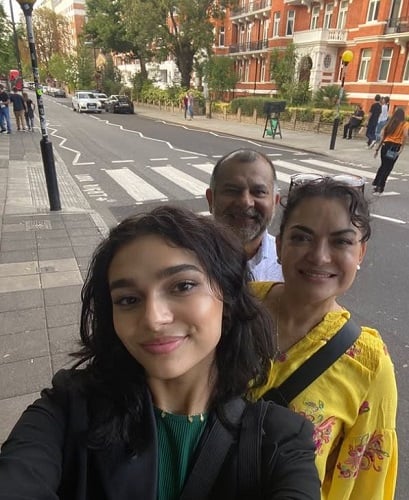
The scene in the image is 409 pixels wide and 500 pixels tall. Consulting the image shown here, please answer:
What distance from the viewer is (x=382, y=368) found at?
1.20 m

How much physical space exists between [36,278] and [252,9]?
3879cm

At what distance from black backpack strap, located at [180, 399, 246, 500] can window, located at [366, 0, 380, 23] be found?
28.5 metres

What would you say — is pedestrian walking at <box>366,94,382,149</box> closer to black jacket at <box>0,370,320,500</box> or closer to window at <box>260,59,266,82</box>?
black jacket at <box>0,370,320,500</box>

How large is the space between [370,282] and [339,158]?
1016 centimetres

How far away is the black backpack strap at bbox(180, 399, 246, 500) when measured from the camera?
101cm

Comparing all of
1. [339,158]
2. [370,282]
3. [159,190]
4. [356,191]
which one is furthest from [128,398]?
[339,158]

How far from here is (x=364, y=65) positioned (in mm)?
24703

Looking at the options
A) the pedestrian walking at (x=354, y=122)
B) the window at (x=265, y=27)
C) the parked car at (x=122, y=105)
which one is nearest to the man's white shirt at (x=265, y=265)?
the pedestrian walking at (x=354, y=122)

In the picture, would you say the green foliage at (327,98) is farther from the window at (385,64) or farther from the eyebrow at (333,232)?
the eyebrow at (333,232)

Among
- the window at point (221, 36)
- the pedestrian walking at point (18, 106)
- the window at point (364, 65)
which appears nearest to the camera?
the pedestrian walking at point (18, 106)

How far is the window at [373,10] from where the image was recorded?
2323 cm

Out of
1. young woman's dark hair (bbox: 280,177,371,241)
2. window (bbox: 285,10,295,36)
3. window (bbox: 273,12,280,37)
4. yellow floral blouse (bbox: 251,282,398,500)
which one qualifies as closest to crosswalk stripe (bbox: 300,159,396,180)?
young woman's dark hair (bbox: 280,177,371,241)

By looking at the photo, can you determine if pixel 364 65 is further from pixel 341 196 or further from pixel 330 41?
pixel 341 196

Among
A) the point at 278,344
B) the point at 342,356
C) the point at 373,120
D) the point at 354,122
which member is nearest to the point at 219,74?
the point at 354,122
